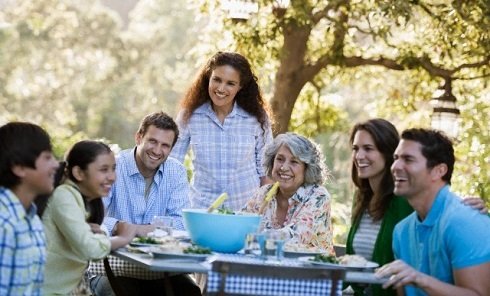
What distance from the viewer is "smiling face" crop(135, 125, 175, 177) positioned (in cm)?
525

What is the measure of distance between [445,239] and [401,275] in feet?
0.98

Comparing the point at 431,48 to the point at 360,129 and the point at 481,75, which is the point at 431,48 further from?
the point at 360,129

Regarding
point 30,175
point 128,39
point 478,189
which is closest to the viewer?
point 30,175

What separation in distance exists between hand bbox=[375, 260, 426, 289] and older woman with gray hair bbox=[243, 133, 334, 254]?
0.99 m

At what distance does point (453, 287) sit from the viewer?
4000 mm

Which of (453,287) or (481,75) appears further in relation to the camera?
(481,75)

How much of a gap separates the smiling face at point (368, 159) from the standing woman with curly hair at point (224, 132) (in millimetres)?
1166

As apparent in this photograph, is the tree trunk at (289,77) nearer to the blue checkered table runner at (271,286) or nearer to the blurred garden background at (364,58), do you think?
the blurred garden background at (364,58)

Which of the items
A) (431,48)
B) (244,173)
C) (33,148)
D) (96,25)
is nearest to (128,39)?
(96,25)

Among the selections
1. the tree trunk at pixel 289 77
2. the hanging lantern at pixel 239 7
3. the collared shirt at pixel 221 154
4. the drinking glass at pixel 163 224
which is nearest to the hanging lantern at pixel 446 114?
the tree trunk at pixel 289 77

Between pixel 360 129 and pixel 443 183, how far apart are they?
0.68 meters

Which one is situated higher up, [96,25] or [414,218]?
[96,25]

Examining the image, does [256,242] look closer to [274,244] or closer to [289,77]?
[274,244]

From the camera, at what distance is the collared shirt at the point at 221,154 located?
5973 mm
